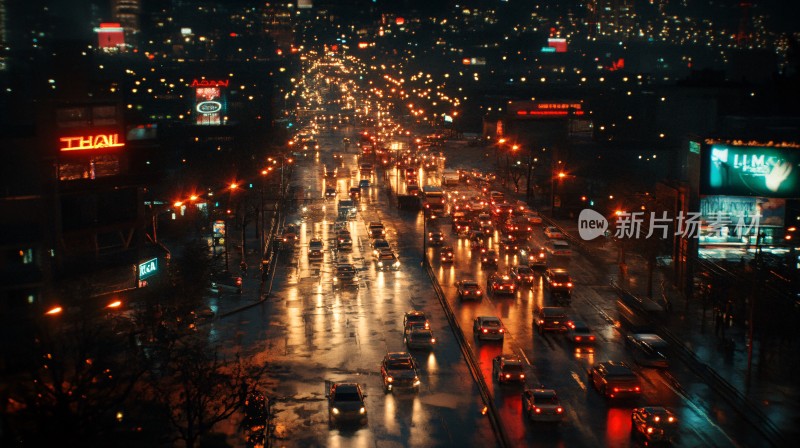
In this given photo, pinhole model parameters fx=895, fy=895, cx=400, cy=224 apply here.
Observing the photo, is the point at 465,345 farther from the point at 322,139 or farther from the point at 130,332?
the point at 322,139

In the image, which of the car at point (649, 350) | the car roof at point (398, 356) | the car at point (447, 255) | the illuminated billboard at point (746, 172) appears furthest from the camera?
the car at point (447, 255)

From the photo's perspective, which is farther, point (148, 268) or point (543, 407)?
point (148, 268)

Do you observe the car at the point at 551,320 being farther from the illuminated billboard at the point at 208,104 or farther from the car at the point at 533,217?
the illuminated billboard at the point at 208,104

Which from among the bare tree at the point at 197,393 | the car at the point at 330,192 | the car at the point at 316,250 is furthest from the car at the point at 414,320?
the car at the point at 330,192

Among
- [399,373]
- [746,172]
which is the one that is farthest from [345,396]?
[746,172]

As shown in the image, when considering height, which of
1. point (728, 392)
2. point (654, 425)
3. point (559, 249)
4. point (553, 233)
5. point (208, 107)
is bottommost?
point (728, 392)

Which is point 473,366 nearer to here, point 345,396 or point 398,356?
point 398,356
